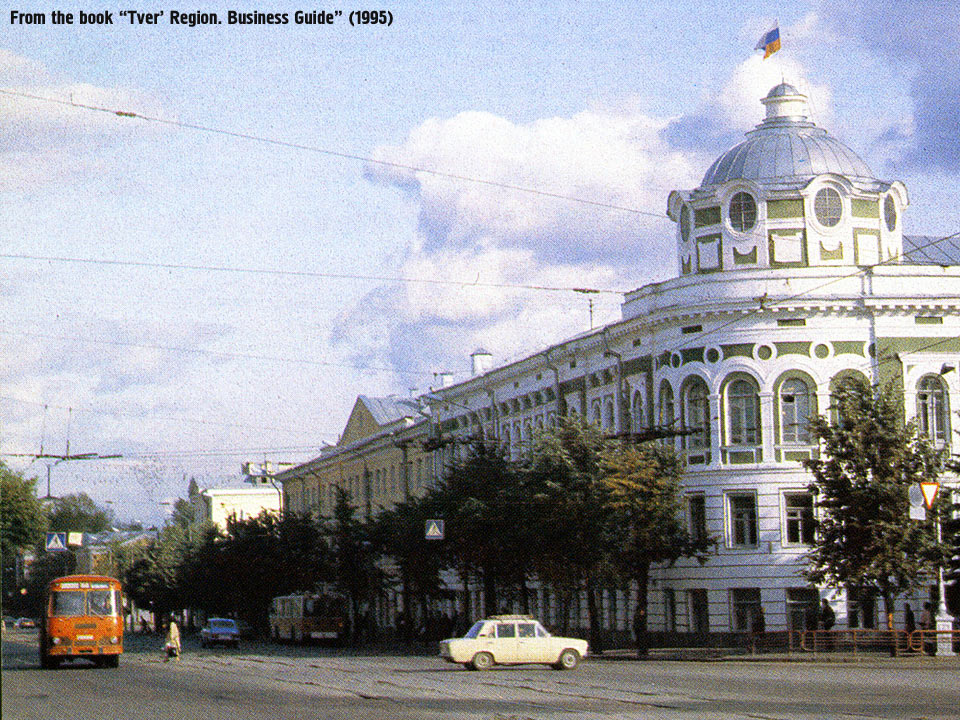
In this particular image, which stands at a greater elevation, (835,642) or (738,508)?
(738,508)

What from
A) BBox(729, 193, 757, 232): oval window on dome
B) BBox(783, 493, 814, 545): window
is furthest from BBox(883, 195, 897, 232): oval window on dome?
BBox(783, 493, 814, 545): window

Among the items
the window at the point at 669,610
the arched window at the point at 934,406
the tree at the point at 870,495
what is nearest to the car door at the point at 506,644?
the tree at the point at 870,495

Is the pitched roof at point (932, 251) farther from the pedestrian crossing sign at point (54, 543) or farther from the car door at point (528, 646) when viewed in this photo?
the pedestrian crossing sign at point (54, 543)

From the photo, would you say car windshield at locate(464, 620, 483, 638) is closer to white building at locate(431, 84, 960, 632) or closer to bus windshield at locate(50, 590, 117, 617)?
bus windshield at locate(50, 590, 117, 617)

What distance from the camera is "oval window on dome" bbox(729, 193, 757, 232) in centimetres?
4816

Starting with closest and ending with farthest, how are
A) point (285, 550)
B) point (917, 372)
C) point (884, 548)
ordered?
1. point (884, 548)
2. point (917, 372)
3. point (285, 550)

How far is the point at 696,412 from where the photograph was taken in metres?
48.3

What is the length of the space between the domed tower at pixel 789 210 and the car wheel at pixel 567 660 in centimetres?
1712

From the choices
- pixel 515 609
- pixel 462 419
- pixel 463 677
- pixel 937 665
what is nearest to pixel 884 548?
pixel 937 665

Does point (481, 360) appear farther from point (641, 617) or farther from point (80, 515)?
point (80, 515)

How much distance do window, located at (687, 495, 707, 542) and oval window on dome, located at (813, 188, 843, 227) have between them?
9531 millimetres

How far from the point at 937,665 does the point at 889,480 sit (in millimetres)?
7346

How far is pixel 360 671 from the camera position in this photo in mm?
35156

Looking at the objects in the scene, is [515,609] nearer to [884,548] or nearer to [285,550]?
[285,550]
